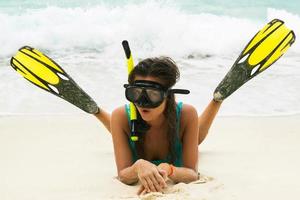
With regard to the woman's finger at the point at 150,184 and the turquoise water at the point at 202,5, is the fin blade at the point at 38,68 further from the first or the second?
the turquoise water at the point at 202,5

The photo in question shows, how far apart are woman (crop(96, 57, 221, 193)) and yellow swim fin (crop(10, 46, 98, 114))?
2.28ft

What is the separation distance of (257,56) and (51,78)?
155 cm

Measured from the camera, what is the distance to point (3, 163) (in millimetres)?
3744

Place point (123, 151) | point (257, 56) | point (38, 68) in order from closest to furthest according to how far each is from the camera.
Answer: point (123, 151)
point (257, 56)
point (38, 68)

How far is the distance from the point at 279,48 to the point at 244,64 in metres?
0.32

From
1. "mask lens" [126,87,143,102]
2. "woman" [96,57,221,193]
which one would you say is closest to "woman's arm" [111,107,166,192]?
"woman" [96,57,221,193]

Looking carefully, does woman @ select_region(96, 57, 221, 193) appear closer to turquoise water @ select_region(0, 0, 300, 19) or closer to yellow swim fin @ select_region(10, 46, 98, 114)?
yellow swim fin @ select_region(10, 46, 98, 114)

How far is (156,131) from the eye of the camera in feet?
10.5

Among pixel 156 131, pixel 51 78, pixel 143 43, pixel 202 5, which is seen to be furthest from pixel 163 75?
pixel 202 5

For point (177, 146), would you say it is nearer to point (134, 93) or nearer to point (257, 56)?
point (134, 93)

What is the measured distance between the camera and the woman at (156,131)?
9.14 feet

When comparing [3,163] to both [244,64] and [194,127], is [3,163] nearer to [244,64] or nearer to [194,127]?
[194,127]

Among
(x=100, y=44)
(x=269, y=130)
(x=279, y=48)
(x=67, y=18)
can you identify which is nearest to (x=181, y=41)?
(x=100, y=44)

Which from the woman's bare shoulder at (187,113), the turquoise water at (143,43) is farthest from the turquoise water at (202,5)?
the woman's bare shoulder at (187,113)
